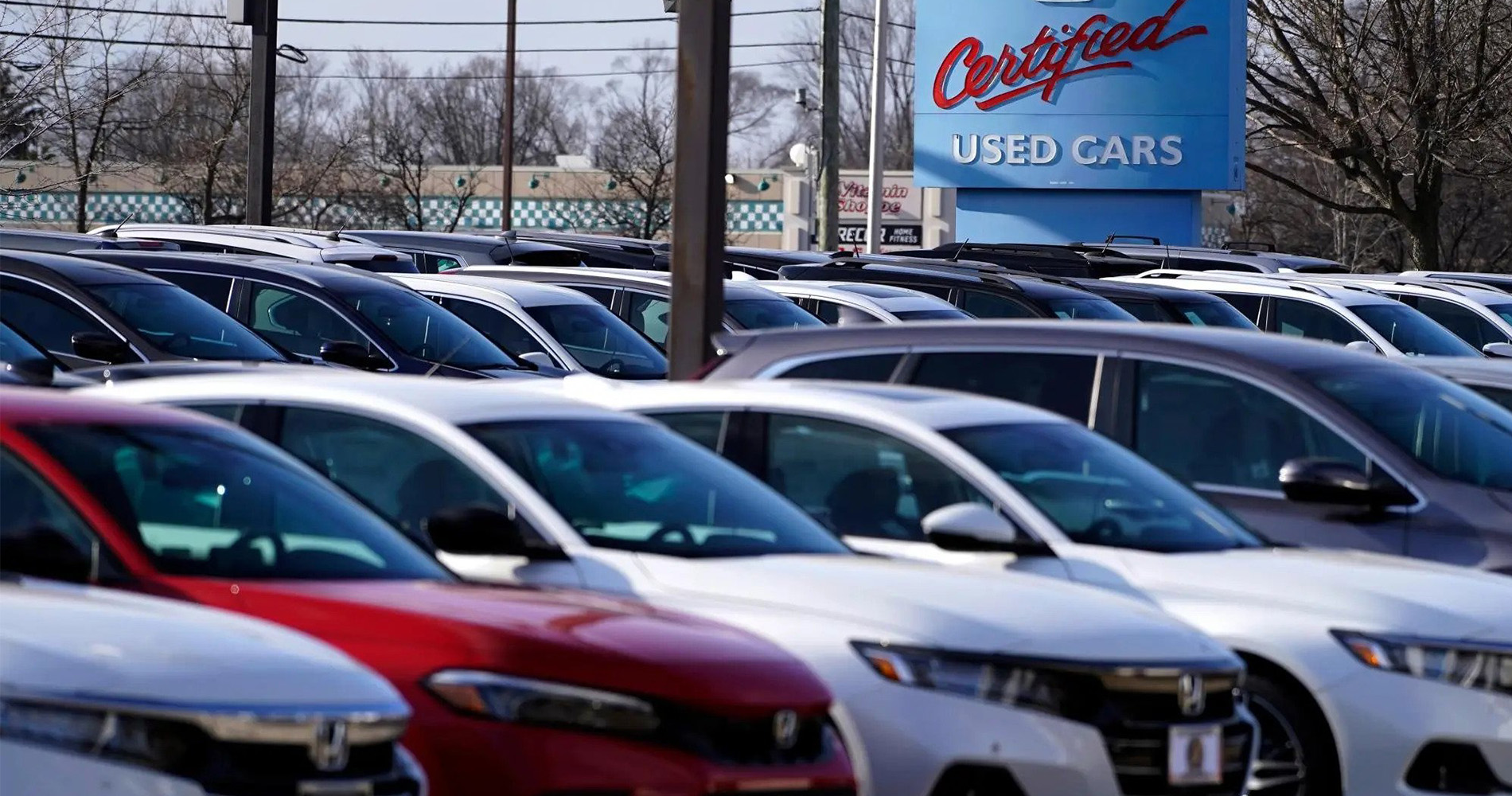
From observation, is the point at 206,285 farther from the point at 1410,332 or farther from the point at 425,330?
the point at 1410,332

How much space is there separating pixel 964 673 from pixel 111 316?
8513mm

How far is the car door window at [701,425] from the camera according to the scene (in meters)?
7.66

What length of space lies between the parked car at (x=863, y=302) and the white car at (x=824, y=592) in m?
8.69

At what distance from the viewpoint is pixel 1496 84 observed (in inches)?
1303

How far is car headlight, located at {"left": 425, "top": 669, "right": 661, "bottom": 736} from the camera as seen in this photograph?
4973mm

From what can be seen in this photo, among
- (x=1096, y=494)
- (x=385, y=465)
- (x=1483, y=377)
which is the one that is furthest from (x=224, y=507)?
(x=1483, y=377)

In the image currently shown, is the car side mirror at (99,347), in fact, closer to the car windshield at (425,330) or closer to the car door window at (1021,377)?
the car windshield at (425,330)

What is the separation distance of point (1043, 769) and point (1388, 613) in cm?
164

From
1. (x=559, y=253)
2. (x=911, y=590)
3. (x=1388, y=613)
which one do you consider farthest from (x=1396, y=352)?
(x=911, y=590)

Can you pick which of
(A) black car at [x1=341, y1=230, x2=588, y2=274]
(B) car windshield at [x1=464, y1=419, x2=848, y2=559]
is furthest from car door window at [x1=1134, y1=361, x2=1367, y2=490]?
(A) black car at [x1=341, y1=230, x2=588, y2=274]

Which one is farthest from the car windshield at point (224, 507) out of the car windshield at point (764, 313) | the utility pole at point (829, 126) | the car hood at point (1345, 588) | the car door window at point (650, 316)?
the utility pole at point (829, 126)

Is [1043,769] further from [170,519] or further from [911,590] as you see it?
[170,519]

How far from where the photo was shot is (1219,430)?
8.49 meters

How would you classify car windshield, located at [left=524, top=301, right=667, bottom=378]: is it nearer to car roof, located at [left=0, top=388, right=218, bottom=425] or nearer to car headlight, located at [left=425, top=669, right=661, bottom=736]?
car roof, located at [left=0, top=388, right=218, bottom=425]
